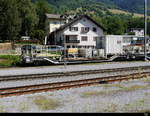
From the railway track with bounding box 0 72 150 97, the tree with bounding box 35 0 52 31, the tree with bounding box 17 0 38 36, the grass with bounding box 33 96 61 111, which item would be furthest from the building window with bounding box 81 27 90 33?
the grass with bounding box 33 96 61 111

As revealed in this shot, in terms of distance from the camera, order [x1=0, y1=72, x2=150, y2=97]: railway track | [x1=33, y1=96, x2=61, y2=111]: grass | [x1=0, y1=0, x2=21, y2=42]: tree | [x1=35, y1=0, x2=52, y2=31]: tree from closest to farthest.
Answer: [x1=33, y1=96, x2=61, y2=111]: grass < [x1=0, y1=72, x2=150, y2=97]: railway track < [x1=0, y1=0, x2=21, y2=42]: tree < [x1=35, y1=0, x2=52, y2=31]: tree

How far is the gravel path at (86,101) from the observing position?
8391mm

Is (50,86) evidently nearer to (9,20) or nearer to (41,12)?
(9,20)

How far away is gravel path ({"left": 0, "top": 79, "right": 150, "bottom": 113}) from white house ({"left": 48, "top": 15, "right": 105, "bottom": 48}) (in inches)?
2028

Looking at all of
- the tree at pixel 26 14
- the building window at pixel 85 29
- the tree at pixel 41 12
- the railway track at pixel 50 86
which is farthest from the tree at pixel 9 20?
the railway track at pixel 50 86

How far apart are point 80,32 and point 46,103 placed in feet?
183

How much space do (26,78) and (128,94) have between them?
7.28 metres

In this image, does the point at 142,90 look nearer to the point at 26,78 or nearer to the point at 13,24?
the point at 26,78

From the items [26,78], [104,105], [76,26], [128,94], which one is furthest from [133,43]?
[76,26]

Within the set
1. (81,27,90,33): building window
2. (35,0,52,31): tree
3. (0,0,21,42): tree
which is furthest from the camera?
(35,0,52,31): tree

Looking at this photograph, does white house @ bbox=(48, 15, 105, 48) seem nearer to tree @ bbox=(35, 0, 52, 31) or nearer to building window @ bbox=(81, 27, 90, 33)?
building window @ bbox=(81, 27, 90, 33)

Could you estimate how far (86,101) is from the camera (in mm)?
9500

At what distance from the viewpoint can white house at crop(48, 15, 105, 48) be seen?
63312 mm

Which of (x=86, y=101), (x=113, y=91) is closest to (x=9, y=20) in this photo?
(x=113, y=91)
